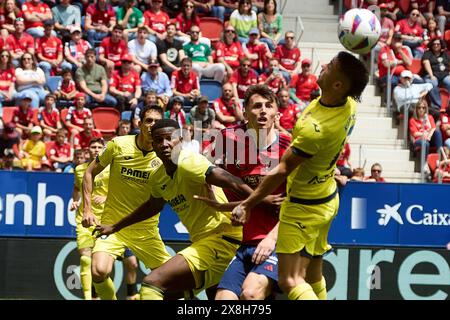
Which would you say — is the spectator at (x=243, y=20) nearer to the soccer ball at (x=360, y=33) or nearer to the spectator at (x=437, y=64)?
the spectator at (x=437, y=64)

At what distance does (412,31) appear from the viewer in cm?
2111

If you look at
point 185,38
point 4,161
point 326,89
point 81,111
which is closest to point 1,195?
point 4,161

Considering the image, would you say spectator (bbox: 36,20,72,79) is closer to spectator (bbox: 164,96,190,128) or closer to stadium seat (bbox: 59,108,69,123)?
stadium seat (bbox: 59,108,69,123)

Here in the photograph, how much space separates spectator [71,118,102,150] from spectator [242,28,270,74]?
374cm

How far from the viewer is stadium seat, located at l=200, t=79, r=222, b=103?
19.0 metres

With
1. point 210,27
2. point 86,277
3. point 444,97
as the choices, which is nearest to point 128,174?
point 86,277

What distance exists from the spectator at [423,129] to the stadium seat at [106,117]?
5.28 meters

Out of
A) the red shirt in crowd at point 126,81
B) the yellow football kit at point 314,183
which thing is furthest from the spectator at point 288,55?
the yellow football kit at point 314,183

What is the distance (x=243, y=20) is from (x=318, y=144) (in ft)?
41.3

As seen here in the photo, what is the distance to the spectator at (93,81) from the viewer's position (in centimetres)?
1817

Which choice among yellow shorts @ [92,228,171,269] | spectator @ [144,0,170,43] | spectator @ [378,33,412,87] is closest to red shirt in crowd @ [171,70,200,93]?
spectator @ [144,0,170,43]

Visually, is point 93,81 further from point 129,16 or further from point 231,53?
point 231,53
